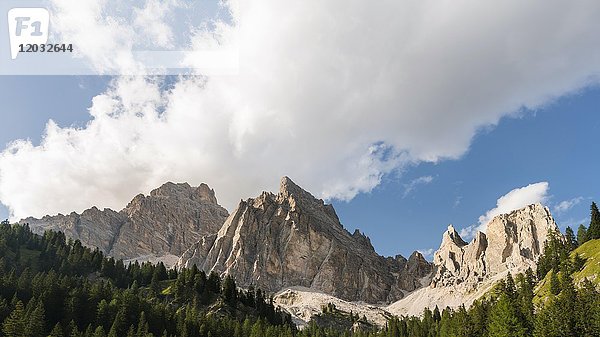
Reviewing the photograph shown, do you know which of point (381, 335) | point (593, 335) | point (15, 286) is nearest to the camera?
point (593, 335)

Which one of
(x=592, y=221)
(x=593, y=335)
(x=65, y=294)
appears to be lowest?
(x=593, y=335)

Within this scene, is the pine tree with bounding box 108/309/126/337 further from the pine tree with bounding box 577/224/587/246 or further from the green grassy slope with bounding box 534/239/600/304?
the pine tree with bounding box 577/224/587/246

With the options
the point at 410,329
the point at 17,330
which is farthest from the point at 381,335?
the point at 17,330

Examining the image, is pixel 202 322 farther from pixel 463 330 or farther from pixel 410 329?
pixel 410 329

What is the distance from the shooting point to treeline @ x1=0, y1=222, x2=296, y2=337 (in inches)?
4382

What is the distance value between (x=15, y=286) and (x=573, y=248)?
193 metres

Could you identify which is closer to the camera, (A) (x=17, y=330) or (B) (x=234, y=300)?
(A) (x=17, y=330)

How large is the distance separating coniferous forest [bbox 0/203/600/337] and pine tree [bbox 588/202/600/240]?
1.20 ft

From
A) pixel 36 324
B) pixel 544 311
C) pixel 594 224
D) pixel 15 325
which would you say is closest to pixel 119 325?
pixel 36 324

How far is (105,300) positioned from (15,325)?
94.5 ft

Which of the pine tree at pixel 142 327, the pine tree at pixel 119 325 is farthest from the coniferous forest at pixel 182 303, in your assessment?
the pine tree at pixel 119 325

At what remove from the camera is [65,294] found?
12612 cm

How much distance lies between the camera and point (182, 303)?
167250 mm

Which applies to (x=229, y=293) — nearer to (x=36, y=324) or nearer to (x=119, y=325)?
(x=119, y=325)
